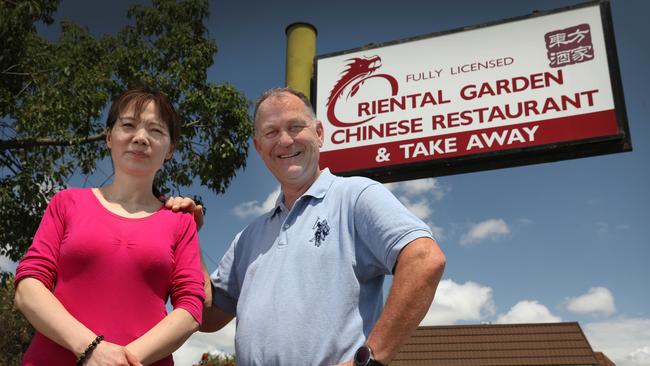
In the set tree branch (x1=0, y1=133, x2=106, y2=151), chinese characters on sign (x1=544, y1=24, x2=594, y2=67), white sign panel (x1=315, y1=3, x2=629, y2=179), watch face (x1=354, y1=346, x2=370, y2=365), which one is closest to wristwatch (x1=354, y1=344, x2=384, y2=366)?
watch face (x1=354, y1=346, x2=370, y2=365)

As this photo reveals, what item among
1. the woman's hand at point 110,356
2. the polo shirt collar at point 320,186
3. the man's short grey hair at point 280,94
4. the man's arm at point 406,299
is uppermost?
the man's short grey hair at point 280,94

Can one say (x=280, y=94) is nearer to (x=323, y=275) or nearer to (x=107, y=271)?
(x=323, y=275)

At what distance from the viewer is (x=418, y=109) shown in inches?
252

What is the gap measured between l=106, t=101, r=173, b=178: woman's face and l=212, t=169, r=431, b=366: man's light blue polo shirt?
0.68m

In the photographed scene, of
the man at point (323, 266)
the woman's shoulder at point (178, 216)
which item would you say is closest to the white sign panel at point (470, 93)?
the man at point (323, 266)

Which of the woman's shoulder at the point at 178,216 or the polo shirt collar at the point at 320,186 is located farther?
the polo shirt collar at the point at 320,186

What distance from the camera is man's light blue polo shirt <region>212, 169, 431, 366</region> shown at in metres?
2.30

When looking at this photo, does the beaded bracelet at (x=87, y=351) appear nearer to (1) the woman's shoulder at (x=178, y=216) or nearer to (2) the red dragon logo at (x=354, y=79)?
(1) the woman's shoulder at (x=178, y=216)

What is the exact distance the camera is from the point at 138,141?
2529 millimetres

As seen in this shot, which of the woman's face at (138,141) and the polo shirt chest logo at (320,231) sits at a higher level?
the woman's face at (138,141)

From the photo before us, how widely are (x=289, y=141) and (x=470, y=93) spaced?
12.8 ft

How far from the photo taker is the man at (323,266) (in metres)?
2.16

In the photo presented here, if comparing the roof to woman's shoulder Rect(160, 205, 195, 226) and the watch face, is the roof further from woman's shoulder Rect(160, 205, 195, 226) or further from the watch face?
the watch face

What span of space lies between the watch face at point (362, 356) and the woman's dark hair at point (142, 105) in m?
1.32
